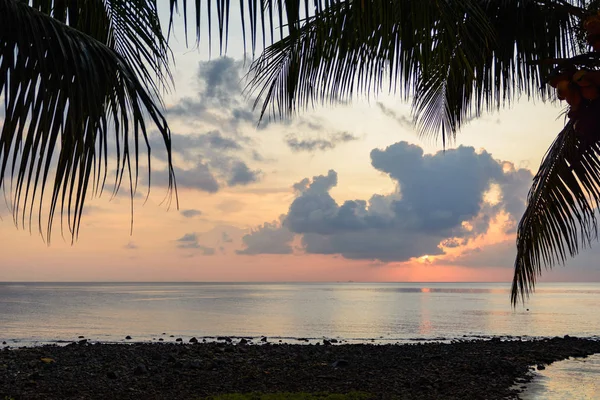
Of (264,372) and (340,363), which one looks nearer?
(264,372)

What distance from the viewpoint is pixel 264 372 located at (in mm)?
10328

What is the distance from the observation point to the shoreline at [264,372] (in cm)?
891

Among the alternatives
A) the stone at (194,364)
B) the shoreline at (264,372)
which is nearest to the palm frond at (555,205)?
the shoreline at (264,372)

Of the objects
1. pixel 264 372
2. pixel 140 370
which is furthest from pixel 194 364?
pixel 264 372

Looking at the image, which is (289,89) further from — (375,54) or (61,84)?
(61,84)

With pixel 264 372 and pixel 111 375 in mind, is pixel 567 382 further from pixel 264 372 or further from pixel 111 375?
pixel 111 375

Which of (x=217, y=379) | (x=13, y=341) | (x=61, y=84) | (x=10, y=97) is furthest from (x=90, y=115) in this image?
(x=13, y=341)

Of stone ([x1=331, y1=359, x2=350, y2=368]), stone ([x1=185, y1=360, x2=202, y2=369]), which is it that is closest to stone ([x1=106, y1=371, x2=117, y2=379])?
stone ([x1=185, y1=360, x2=202, y2=369])

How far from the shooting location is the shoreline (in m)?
8.91

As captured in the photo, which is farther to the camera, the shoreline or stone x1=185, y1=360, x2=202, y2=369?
stone x1=185, y1=360, x2=202, y2=369

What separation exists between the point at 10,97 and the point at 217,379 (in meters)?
8.36

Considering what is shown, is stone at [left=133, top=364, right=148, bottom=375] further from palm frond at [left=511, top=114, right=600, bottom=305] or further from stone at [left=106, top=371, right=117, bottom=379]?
palm frond at [left=511, top=114, right=600, bottom=305]

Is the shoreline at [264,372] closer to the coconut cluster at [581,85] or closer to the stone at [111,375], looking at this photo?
the stone at [111,375]

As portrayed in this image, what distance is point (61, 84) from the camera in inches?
83.0
